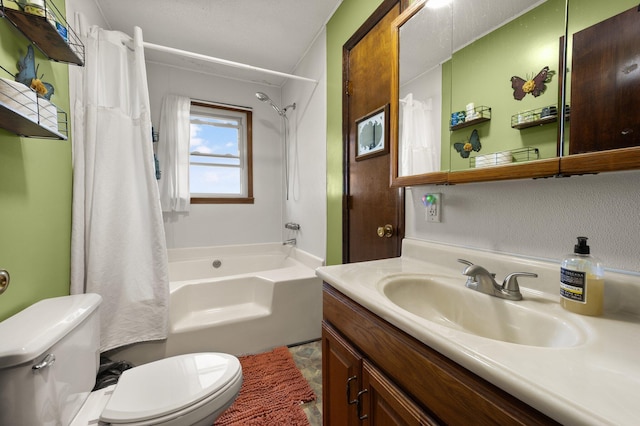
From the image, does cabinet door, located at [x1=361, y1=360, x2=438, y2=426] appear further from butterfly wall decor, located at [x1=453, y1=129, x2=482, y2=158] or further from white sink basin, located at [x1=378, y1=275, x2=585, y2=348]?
butterfly wall decor, located at [x1=453, y1=129, x2=482, y2=158]

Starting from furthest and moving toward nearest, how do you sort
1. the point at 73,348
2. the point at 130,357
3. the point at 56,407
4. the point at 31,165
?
the point at 130,357
the point at 31,165
the point at 73,348
the point at 56,407

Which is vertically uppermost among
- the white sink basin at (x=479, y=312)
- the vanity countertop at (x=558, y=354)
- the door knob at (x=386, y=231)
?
the door knob at (x=386, y=231)

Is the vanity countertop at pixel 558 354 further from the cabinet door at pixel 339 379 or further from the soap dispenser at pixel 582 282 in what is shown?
the cabinet door at pixel 339 379

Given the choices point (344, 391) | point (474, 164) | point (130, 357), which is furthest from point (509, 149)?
point (130, 357)

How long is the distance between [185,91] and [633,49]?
312 cm

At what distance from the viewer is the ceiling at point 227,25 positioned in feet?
6.25

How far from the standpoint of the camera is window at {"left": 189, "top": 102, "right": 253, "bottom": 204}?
9.47 feet

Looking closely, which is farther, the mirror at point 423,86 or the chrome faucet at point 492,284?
the mirror at point 423,86

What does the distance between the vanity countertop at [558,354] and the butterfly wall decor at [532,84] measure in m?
0.51

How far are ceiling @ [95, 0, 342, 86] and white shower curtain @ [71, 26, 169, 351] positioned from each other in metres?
0.47

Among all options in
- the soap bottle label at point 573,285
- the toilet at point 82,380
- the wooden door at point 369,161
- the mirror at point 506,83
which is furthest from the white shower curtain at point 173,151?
the soap bottle label at point 573,285

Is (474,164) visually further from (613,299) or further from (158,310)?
(158,310)

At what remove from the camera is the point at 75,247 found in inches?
57.6

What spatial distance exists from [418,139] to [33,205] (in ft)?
5.61
